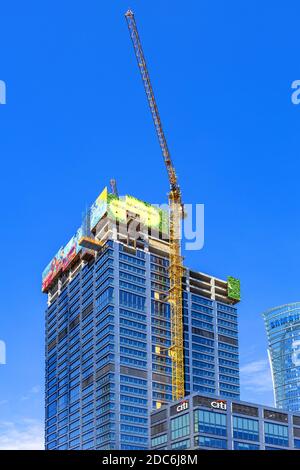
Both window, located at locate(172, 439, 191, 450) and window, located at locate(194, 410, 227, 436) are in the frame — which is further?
window, located at locate(172, 439, 191, 450)

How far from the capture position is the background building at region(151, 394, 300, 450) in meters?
151

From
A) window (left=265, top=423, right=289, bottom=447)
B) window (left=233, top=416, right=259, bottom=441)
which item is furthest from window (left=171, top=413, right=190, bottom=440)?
window (left=265, top=423, right=289, bottom=447)

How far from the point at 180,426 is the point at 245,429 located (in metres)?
13.3

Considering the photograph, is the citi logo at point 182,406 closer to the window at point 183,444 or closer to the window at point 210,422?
the window at point 210,422

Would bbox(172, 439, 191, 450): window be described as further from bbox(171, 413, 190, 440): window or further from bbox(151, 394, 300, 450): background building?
bbox(171, 413, 190, 440): window

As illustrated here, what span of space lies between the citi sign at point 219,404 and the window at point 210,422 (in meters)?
1.26

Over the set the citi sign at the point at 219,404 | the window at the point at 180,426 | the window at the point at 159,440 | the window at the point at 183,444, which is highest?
the citi sign at the point at 219,404

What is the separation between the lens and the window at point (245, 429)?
513 feet

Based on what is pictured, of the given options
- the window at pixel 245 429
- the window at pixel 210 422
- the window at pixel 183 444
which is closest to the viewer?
the window at pixel 210 422

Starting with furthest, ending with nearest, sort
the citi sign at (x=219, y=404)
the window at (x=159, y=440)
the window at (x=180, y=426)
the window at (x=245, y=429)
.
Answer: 1. the window at (x=159, y=440)
2. the window at (x=245, y=429)
3. the window at (x=180, y=426)
4. the citi sign at (x=219, y=404)

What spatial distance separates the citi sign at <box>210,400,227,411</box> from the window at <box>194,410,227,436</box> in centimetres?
126

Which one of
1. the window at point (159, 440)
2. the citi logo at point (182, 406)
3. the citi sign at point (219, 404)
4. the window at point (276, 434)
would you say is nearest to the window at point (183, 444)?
the window at point (159, 440)
